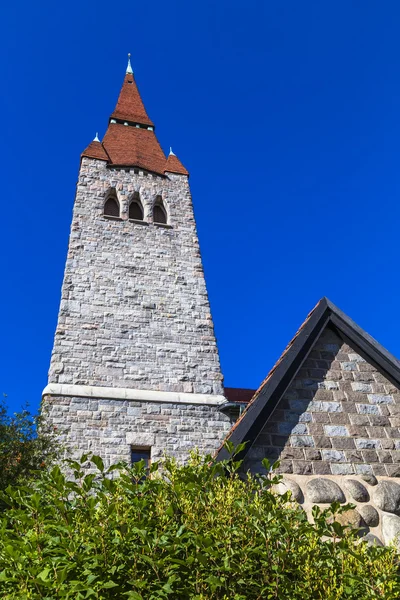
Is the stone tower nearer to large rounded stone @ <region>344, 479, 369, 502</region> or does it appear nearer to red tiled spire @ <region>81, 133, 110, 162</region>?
red tiled spire @ <region>81, 133, 110, 162</region>

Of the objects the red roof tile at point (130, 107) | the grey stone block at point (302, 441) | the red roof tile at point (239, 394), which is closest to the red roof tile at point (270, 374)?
the grey stone block at point (302, 441)

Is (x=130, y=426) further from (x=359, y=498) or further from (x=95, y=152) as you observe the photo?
(x=95, y=152)

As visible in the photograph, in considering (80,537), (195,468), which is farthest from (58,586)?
(195,468)

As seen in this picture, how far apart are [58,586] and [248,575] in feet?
3.87

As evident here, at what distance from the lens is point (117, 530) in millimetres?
2738

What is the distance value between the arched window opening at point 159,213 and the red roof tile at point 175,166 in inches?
76.4

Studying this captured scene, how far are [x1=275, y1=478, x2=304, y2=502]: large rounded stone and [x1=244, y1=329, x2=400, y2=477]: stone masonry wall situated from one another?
0.14 metres

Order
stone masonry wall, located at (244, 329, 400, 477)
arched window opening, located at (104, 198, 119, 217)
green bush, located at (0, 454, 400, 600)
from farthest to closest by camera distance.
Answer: arched window opening, located at (104, 198, 119, 217) < stone masonry wall, located at (244, 329, 400, 477) < green bush, located at (0, 454, 400, 600)

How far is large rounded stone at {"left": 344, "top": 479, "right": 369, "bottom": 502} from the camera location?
4.41 metres

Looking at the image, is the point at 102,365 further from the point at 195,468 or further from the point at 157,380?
the point at 195,468

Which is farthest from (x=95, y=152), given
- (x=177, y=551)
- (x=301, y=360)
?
(x=177, y=551)

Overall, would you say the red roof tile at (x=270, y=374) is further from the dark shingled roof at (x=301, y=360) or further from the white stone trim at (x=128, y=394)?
the white stone trim at (x=128, y=394)

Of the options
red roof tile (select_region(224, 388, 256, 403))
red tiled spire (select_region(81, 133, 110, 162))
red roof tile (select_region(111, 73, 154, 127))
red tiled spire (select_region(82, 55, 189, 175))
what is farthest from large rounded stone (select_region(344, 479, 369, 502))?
red roof tile (select_region(111, 73, 154, 127))

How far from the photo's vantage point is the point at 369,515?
432 centimetres
